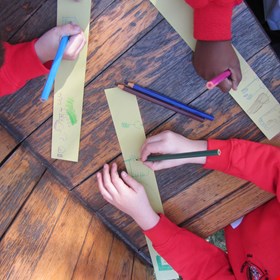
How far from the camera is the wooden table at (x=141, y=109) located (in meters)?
0.74

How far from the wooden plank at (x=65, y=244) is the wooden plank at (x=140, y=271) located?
232 millimetres

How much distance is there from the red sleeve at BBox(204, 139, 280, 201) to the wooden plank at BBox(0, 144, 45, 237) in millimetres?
426

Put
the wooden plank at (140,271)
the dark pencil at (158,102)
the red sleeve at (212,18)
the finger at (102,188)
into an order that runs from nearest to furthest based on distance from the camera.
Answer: the red sleeve at (212,18)
the dark pencil at (158,102)
the finger at (102,188)
the wooden plank at (140,271)

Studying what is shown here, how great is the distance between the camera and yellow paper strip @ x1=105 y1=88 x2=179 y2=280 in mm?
794

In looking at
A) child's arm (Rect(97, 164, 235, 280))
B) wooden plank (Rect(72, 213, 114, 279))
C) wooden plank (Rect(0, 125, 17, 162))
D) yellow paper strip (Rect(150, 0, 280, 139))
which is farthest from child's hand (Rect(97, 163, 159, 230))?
yellow paper strip (Rect(150, 0, 280, 139))

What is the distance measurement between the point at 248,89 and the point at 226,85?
7cm

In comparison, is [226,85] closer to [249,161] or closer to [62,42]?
[249,161]

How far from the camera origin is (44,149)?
864 mm

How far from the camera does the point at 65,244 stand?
2.79 ft

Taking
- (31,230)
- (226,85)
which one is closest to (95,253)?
(31,230)

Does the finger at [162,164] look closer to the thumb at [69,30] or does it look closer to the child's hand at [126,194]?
the child's hand at [126,194]

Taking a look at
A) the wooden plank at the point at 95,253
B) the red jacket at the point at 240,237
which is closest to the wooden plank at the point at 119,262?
the wooden plank at the point at 95,253

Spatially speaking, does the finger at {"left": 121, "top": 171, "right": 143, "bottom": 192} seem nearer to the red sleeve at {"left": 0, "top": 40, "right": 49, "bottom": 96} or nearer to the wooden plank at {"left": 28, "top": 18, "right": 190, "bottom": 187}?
the wooden plank at {"left": 28, "top": 18, "right": 190, "bottom": 187}

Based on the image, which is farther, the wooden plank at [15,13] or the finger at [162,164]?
the finger at [162,164]
